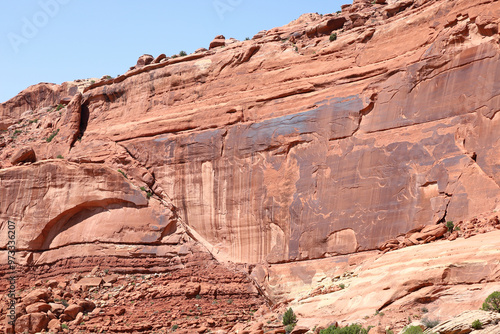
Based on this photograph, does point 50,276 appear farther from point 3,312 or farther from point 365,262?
point 365,262

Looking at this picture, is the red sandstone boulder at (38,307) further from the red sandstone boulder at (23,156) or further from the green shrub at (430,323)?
the green shrub at (430,323)

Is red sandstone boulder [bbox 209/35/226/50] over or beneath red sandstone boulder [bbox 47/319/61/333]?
over

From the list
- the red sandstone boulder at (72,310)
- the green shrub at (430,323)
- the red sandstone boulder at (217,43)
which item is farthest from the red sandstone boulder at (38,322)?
the red sandstone boulder at (217,43)

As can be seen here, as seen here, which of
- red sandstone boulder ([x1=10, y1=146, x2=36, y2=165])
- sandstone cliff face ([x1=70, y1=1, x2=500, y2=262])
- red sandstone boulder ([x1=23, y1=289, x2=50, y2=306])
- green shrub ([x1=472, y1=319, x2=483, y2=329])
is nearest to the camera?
green shrub ([x1=472, y1=319, x2=483, y2=329])

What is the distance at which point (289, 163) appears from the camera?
89.0 feet

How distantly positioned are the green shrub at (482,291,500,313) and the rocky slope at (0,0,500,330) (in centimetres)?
186

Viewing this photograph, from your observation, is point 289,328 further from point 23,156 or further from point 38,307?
point 23,156

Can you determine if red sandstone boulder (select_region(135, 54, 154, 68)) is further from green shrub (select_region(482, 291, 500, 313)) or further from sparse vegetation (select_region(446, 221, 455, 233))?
green shrub (select_region(482, 291, 500, 313))

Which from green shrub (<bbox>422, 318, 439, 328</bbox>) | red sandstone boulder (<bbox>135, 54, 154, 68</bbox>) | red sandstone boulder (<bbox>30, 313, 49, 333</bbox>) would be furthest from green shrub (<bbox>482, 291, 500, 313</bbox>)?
red sandstone boulder (<bbox>135, 54, 154, 68</bbox>)

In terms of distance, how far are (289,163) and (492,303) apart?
12.9 metres

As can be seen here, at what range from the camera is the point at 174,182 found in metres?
30.2

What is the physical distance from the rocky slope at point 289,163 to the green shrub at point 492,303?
A: 73.3 inches

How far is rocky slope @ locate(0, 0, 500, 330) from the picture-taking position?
22.7m

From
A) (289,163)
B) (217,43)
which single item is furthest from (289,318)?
(217,43)
